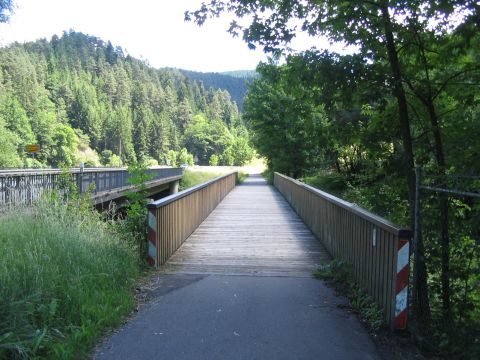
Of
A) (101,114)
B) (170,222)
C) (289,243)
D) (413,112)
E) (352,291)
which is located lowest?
(289,243)

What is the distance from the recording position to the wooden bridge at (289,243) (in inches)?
178

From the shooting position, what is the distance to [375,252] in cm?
505

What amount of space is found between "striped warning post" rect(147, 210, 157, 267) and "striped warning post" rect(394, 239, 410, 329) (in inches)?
148

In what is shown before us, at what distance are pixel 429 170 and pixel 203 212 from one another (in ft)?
28.4

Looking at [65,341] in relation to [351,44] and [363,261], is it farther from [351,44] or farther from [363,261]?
[351,44]

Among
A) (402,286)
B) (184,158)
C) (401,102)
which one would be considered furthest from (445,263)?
(184,158)

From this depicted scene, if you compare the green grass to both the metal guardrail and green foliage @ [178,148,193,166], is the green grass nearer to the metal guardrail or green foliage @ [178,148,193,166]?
the metal guardrail

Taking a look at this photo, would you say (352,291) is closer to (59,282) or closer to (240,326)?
(240,326)

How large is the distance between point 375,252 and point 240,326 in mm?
1728

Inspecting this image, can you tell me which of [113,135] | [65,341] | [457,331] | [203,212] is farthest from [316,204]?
[113,135]

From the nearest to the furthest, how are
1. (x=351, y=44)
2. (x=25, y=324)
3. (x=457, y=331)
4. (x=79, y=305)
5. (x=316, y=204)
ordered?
(x=25, y=324)
(x=457, y=331)
(x=79, y=305)
(x=351, y=44)
(x=316, y=204)

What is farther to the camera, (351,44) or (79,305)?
(351,44)

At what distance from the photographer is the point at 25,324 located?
372 cm

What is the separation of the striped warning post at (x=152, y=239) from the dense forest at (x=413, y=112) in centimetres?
262
